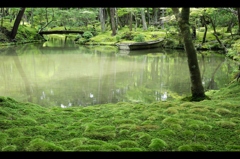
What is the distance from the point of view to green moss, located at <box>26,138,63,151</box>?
393 centimetres

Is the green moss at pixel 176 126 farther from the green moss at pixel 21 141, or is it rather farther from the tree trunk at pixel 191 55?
the green moss at pixel 21 141

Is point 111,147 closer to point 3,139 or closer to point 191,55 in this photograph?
point 3,139

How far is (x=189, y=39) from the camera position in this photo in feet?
22.5

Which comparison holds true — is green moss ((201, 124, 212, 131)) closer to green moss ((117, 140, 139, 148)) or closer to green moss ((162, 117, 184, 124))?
green moss ((162, 117, 184, 124))

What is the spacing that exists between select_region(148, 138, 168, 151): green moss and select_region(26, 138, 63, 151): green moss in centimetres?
143

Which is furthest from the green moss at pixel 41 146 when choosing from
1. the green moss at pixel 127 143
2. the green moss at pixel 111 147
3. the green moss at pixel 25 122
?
the green moss at pixel 25 122

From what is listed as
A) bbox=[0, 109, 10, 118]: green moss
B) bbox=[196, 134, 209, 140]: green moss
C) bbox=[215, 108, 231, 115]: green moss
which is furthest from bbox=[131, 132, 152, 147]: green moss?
bbox=[0, 109, 10, 118]: green moss

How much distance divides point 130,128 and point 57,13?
43176mm

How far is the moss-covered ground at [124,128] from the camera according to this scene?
413 centimetres

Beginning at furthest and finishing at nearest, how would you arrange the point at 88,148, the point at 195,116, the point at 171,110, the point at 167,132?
1. the point at 171,110
2. the point at 195,116
3. the point at 167,132
4. the point at 88,148

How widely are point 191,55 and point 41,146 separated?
4705mm

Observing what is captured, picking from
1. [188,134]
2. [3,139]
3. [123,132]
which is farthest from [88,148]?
[188,134]

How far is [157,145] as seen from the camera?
4.18 metres
